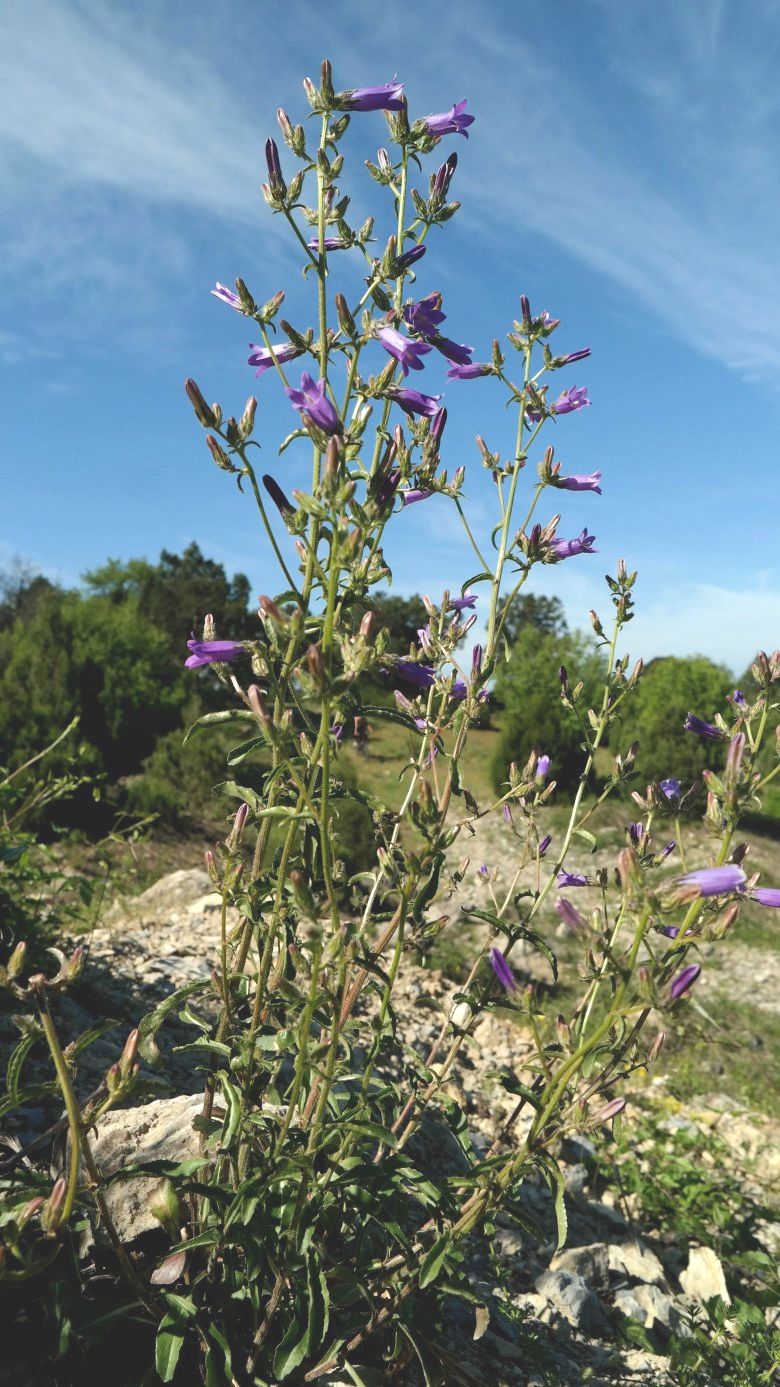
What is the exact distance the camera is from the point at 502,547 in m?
2.41

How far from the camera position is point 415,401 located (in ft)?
6.48

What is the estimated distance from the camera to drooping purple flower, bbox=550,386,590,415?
2.61m

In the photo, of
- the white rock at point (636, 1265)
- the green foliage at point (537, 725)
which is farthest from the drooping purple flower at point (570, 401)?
the green foliage at point (537, 725)

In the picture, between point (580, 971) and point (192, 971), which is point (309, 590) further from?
point (192, 971)

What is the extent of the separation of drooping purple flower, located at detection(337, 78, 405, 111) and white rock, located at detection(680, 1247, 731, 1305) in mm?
4060

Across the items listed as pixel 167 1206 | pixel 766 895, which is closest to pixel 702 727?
pixel 766 895

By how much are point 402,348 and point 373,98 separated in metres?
0.68

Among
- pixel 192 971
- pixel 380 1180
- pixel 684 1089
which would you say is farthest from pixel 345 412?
pixel 684 1089

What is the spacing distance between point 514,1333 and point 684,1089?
3.50m

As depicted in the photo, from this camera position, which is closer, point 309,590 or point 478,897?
point 309,590

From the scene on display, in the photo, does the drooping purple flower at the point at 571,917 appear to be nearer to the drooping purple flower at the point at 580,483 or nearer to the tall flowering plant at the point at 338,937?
the tall flowering plant at the point at 338,937

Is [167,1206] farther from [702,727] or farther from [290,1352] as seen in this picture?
[702,727]

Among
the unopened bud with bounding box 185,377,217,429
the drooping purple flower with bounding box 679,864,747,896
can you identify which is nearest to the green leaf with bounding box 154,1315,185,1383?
the drooping purple flower with bounding box 679,864,747,896

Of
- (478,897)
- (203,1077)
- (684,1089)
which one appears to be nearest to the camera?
(203,1077)
